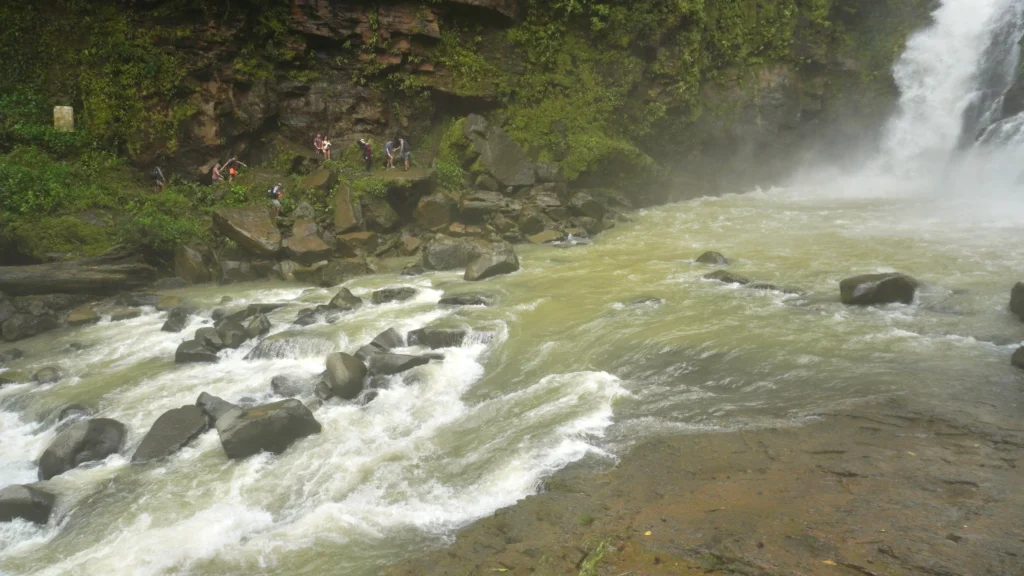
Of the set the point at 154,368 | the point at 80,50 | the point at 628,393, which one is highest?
the point at 80,50

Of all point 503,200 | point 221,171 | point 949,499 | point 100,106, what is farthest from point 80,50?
point 949,499

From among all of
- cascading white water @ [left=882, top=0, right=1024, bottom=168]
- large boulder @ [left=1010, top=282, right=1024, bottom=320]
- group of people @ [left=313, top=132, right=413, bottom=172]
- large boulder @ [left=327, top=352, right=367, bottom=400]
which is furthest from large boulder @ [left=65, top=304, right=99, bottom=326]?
cascading white water @ [left=882, top=0, right=1024, bottom=168]

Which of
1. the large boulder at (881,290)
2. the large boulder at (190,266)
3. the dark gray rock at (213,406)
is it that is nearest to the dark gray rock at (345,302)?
the dark gray rock at (213,406)

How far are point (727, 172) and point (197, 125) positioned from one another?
2042 centimetres

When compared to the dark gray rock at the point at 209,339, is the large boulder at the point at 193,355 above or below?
below

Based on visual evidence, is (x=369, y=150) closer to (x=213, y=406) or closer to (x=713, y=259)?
(x=713, y=259)

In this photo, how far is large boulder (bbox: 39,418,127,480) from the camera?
807 centimetres

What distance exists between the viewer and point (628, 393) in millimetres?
8781

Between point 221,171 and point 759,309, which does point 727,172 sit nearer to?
point 759,309

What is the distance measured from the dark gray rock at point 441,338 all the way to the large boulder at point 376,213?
26.0 feet

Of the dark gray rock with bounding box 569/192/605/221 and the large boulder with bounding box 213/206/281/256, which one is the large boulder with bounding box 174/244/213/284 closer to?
the large boulder with bounding box 213/206/281/256

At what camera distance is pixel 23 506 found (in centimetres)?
706

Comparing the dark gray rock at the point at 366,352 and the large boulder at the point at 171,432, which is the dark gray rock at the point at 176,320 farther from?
the dark gray rock at the point at 366,352

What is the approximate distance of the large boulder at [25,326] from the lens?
12.8 meters
